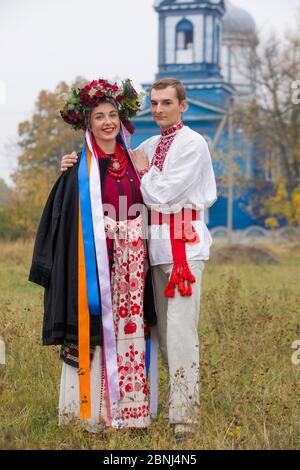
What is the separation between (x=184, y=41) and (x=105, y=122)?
3291 cm

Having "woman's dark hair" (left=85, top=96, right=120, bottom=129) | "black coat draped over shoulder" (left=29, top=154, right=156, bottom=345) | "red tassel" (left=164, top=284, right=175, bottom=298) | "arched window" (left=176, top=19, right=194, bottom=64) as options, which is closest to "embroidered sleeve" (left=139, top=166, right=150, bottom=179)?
"black coat draped over shoulder" (left=29, top=154, right=156, bottom=345)

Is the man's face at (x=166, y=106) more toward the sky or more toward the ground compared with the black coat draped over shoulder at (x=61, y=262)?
more toward the sky

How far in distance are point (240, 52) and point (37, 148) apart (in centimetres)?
748

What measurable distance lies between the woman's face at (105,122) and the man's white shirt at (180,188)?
32 centimetres

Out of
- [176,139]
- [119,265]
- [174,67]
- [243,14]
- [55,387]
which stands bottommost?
[55,387]

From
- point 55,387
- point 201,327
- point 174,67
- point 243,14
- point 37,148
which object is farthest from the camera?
point 243,14

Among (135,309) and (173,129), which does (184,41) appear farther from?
(135,309)

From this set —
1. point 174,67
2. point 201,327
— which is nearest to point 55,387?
point 201,327

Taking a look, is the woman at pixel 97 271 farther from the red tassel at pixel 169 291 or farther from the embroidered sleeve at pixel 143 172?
the red tassel at pixel 169 291

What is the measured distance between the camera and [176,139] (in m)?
5.84

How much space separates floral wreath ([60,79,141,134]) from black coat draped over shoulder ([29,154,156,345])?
0.97 feet

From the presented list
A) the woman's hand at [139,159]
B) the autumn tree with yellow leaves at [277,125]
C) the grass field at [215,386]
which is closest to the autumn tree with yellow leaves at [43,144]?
the autumn tree with yellow leaves at [277,125]

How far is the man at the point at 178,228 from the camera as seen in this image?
569cm

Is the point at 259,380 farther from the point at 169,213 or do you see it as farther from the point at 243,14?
the point at 243,14
